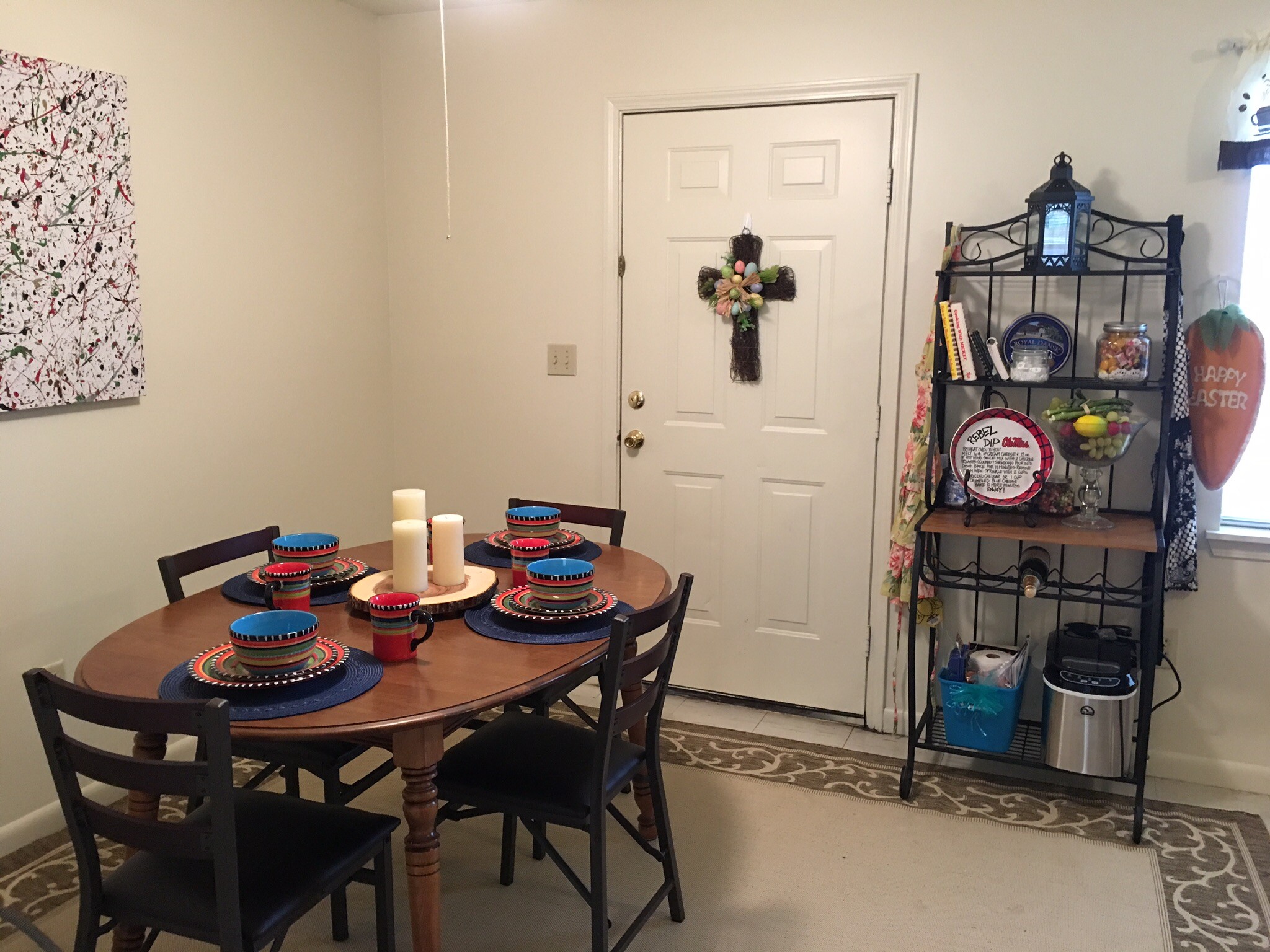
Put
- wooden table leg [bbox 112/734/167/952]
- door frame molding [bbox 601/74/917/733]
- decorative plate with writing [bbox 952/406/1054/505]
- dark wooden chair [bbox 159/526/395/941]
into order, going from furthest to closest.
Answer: door frame molding [bbox 601/74/917/733]
decorative plate with writing [bbox 952/406/1054/505]
dark wooden chair [bbox 159/526/395/941]
wooden table leg [bbox 112/734/167/952]

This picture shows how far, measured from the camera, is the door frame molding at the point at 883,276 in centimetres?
312

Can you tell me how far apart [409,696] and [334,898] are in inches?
32.7

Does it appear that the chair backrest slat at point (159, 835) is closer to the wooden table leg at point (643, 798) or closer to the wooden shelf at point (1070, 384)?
the wooden table leg at point (643, 798)

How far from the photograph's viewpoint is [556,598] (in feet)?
6.94

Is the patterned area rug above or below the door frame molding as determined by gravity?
below

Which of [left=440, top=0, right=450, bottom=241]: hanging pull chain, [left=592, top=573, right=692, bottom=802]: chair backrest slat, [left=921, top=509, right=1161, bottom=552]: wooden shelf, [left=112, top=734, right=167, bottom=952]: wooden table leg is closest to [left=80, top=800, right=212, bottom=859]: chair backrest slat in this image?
[left=112, top=734, right=167, bottom=952]: wooden table leg

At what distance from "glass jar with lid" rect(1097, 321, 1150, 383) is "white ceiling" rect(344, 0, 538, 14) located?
223cm

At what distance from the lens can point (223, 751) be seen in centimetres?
152

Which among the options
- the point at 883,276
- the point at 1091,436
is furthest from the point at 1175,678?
the point at 883,276

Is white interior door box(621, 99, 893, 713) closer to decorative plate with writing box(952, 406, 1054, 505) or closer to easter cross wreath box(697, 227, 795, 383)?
easter cross wreath box(697, 227, 795, 383)

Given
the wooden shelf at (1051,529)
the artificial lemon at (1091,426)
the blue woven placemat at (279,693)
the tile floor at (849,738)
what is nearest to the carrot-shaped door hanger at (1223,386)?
the wooden shelf at (1051,529)

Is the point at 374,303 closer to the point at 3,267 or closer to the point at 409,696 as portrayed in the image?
the point at 3,267

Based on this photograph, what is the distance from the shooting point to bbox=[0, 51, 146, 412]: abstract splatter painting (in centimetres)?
246

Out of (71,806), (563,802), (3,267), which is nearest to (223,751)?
(71,806)
